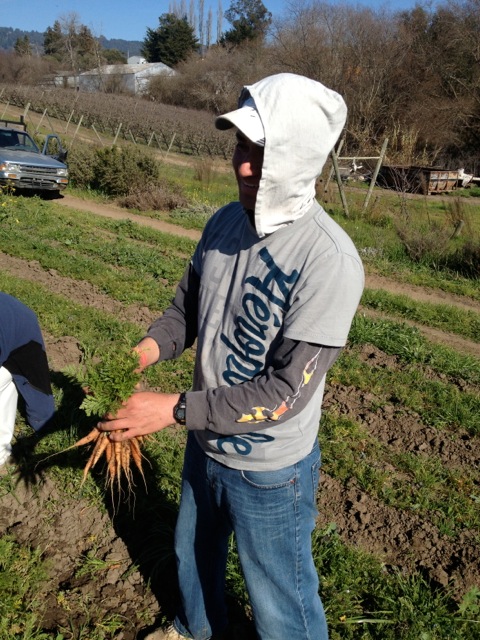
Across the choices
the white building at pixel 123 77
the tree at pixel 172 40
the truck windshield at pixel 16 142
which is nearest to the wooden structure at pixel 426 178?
the truck windshield at pixel 16 142

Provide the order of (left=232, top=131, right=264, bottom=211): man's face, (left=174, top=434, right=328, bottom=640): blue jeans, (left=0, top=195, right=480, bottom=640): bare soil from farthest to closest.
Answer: (left=0, top=195, right=480, bottom=640): bare soil, (left=174, top=434, right=328, bottom=640): blue jeans, (left=232, top=131, right=264, bottom=211): man's face

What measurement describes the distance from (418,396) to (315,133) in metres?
3.87

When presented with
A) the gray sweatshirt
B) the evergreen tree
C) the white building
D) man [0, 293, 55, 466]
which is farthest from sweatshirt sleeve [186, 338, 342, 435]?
the evergreen tree

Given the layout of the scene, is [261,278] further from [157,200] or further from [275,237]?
[157,200]

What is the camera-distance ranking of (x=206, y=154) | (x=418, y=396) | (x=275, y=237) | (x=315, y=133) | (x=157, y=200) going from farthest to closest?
1. (x=206, y=154)
2. (x=157, y=200)
3. (x=418, y=396)
4. (x=275, y=237)
5. (x=315, y=133)

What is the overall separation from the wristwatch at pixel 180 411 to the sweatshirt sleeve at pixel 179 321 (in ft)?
1.47

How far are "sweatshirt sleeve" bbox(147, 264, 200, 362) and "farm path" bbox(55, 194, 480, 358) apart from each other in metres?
5.09

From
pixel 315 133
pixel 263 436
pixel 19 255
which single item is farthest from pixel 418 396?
pixel 19 255

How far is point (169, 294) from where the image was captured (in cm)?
714

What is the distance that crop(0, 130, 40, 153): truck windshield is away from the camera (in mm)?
15281

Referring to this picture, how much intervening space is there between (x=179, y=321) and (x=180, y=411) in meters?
0.56

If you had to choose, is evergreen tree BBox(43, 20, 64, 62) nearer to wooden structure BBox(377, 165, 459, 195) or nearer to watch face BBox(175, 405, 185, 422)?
wooden structure BBox(377, 165, 459, 195)

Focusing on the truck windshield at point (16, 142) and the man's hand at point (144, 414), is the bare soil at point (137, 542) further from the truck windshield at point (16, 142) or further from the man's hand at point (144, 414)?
the truck windshield at point (16, 142)

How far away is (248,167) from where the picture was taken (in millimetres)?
1618
